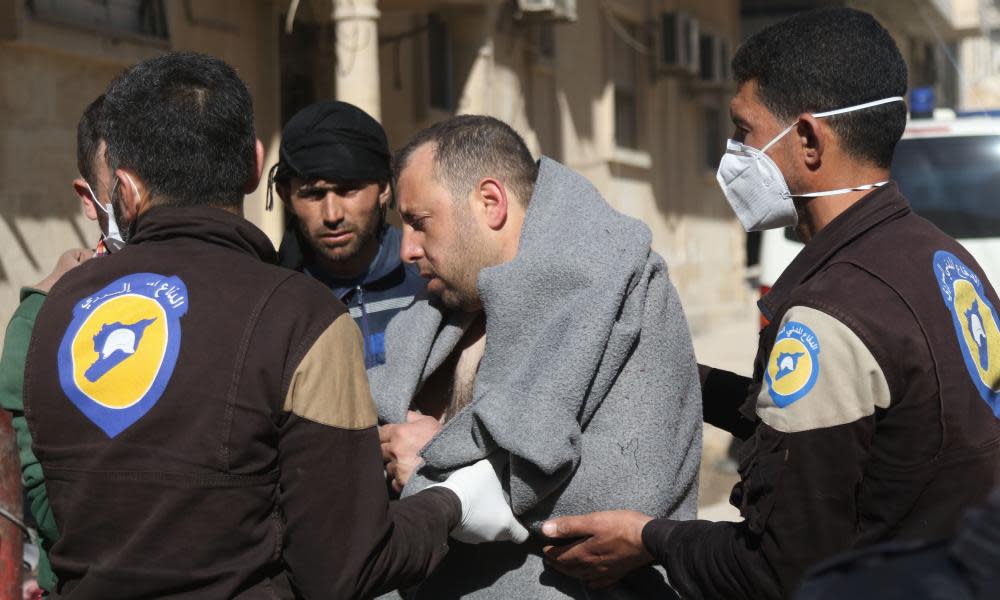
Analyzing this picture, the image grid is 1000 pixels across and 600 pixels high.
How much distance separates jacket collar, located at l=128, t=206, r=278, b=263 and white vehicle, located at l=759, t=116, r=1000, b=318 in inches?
205

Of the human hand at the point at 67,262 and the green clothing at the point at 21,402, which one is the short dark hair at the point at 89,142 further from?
the green clothing at the point at 21,402

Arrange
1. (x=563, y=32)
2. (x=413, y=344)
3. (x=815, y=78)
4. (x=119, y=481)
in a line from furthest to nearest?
(x=563, y=32) → (x=413, y=344) → (x=815, y=78) → (x=119, y=481)

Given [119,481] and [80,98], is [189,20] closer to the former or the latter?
[80,98]

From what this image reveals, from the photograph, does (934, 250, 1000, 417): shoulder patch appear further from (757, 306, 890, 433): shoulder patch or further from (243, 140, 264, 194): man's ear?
(243, 140, 264, 194): man's ear

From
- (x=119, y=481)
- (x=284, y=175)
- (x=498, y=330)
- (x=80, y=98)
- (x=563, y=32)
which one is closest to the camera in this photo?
(x=119, y=481)

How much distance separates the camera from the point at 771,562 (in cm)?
202

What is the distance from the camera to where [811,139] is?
2.23 m

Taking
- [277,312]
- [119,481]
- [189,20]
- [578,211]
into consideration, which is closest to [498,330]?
[578,211]

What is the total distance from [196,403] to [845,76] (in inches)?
49.1

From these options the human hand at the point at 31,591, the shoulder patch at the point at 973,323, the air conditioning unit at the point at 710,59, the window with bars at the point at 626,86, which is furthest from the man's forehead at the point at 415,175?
the air conditioning unit at the point at 710,59

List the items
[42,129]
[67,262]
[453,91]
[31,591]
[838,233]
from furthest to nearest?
1. [453,91]
2. [42,129]
3. [31,591]
4. [67,262]
5. [838,233]

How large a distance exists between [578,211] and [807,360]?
0.76 m

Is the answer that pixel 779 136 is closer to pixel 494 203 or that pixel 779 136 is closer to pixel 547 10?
pixel 494 203

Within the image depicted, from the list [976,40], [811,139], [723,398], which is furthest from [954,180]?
[976,40]
